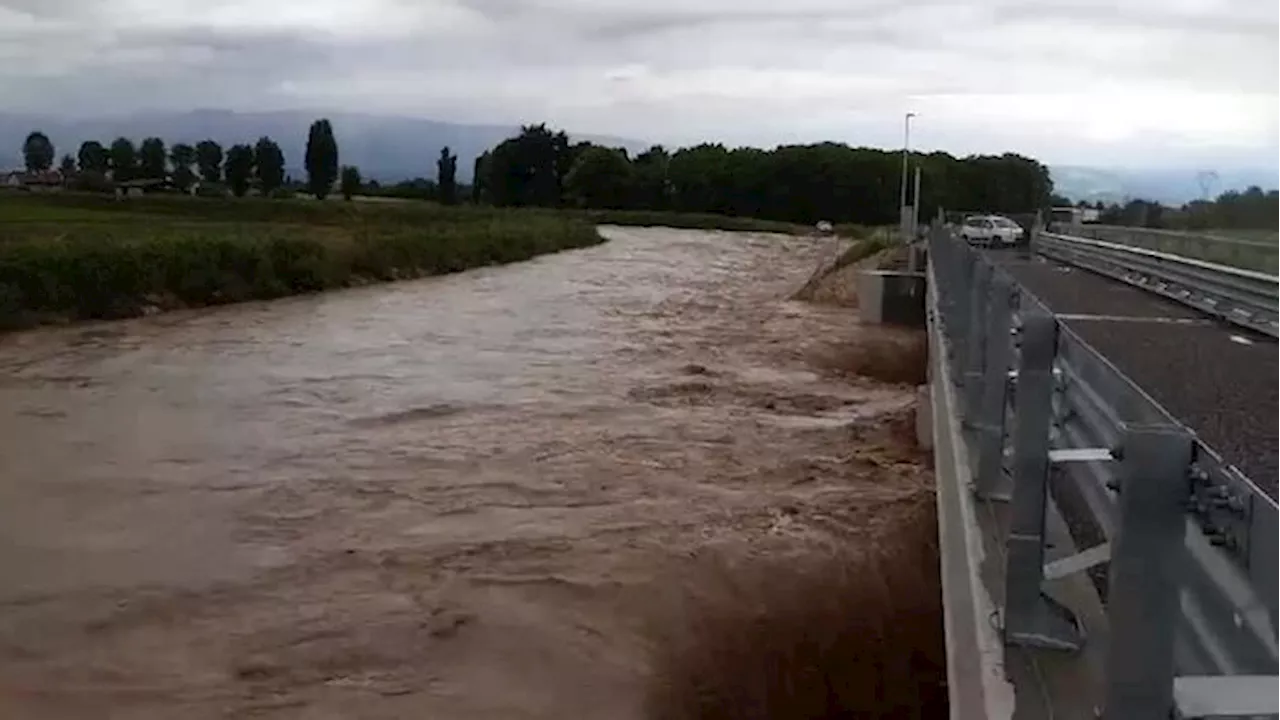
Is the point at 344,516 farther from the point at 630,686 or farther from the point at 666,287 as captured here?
the point at 666,287

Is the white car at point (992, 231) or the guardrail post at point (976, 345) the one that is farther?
the white car at point (992, 231)

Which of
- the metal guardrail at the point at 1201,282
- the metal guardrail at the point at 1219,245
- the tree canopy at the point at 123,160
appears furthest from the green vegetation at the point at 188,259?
the tree canopy at the point at 123,160

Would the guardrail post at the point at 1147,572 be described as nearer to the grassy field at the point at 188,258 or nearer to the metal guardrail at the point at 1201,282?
the metal guardrail at the point at 1201,282

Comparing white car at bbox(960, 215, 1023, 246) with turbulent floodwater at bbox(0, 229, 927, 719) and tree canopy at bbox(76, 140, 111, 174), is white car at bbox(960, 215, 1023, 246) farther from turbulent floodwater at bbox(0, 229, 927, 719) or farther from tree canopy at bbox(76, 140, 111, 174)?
tree canopy at bbox(76, 140, 111, 174)

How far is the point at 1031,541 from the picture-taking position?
409 centimetres

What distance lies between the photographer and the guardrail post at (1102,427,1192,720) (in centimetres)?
237

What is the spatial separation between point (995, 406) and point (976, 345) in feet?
5.10

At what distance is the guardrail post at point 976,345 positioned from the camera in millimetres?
7094

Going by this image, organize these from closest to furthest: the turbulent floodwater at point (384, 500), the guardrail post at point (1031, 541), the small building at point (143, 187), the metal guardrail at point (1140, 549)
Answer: the metal guardrail at point (1140, 549) → the guardrail post at point (1031, 541) → the turbulent floodwater at point (384, 500) → the small building at point (143, 187)

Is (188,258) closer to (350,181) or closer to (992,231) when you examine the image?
(992,231)

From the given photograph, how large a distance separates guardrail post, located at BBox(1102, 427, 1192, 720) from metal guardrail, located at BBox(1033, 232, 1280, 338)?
561 inches

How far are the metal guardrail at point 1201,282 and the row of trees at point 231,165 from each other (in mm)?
90337

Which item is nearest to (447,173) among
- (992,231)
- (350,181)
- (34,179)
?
(350,181)

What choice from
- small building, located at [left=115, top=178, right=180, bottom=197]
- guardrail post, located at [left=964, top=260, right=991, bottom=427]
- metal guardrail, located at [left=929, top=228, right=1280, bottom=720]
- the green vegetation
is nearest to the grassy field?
the green vegetation
